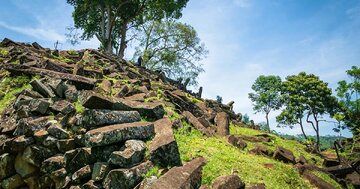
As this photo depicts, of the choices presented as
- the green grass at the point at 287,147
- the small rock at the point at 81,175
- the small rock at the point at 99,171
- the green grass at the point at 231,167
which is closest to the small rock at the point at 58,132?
the small rock at the point at 81,175

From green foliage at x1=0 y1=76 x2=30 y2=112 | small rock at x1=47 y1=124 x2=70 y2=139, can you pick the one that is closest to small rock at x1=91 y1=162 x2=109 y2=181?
small rock at x1=47 y1=124 x2=70 y2=139

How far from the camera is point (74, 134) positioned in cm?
692

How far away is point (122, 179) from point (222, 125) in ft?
25.4

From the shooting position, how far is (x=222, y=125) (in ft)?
40.9

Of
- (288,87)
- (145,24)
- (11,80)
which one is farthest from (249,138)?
(145,24)

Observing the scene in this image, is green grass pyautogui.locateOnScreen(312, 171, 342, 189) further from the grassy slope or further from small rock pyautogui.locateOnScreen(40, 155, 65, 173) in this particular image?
small rock pyautogui.locateOnScreen(40, 155, 65, 173)

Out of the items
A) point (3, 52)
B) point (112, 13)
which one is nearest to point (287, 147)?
point (3, 52)

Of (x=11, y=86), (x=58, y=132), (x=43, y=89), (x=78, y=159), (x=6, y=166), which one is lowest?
(x=6, y=166)

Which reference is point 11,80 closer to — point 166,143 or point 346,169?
point 166,143

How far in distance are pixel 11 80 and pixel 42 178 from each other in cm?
649

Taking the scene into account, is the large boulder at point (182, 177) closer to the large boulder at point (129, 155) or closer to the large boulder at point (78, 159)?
the large boulder at point (129, 155)

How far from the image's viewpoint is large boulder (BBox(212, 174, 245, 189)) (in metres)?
5.50

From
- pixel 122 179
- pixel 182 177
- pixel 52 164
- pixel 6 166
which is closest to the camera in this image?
pixel 122 179

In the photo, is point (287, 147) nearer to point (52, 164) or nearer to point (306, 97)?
point (52, 164)
